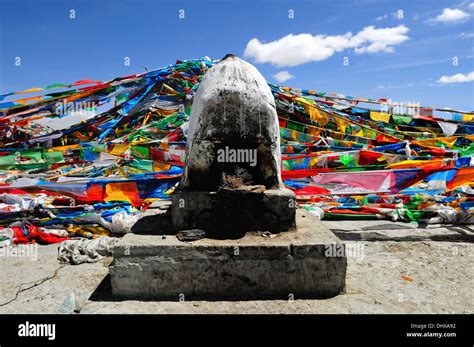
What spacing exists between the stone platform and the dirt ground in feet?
0.33

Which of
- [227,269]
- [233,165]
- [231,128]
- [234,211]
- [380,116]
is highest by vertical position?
[380,116]

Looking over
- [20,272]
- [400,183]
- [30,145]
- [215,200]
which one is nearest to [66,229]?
[20,272]

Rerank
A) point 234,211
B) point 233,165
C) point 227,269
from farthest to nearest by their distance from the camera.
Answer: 1. point 233,165
2. point 234,211
3. point 227,269

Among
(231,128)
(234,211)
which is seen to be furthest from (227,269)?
(231,128)

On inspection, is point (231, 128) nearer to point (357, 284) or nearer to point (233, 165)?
point (233, 165)

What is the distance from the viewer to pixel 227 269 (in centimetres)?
345

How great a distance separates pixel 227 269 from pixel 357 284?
1483 mm

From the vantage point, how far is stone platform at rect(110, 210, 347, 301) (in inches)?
135

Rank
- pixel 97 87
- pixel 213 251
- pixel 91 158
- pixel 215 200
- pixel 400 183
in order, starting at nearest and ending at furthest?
1. pixel 213 251
2. pixel 215 200
3. pixel 400 183
4. pixel 91 158
5. pixel 97 87

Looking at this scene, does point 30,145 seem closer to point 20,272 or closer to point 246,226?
point 20,272

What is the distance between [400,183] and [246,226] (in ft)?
12.9
